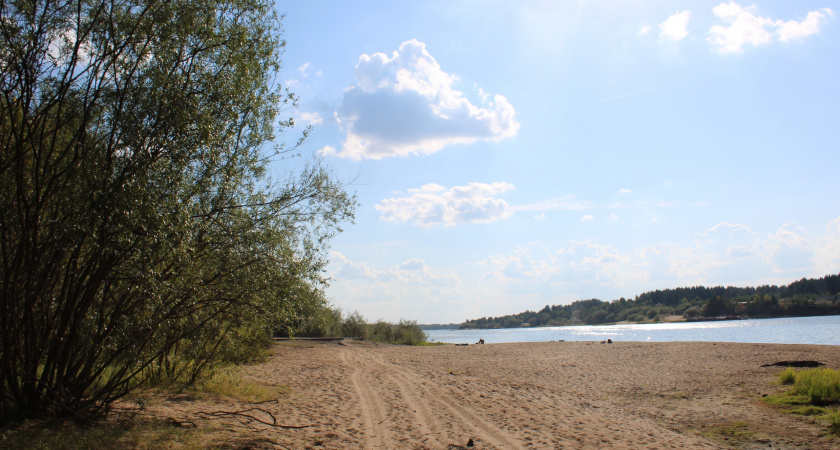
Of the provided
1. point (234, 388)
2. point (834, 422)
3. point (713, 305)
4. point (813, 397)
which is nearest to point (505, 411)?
point (234, 388)

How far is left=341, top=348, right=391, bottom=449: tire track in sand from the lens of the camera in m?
8.53

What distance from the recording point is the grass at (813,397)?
455 inches

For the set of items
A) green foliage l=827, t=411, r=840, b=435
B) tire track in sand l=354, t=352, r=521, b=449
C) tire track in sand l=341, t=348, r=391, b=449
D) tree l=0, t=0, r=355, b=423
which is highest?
tree l=0, t=0, r=355, b=423

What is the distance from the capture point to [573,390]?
16.3 meters

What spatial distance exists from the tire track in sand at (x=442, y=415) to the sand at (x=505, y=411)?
26 mm

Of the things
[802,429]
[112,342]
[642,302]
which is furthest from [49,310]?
[642,302]

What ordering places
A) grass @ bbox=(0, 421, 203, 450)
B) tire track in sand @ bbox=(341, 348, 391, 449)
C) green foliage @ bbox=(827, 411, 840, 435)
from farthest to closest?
green foliage @ bbox=(827, 411, 840, 435), tire track in sand @ bbox=(341, 348, 391, 449), grass @ bbox=(0, 421, 203, 450)

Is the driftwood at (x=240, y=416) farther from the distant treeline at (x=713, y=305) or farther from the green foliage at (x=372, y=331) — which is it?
the distant treeline at (x=713, y=305)

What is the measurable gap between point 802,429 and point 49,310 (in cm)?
1407

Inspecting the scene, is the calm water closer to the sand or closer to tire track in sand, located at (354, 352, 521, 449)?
the sand

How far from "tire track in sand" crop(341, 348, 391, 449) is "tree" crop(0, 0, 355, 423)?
2.96 m

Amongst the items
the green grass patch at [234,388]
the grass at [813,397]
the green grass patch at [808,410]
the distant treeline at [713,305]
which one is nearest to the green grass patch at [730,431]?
→ the grass at [813,397]

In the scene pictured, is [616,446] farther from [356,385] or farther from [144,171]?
[144,171]

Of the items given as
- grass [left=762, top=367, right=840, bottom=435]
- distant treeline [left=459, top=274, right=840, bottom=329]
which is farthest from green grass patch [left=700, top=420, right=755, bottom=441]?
distant treeline [left=459, top=274, right=840, bottom=329]
